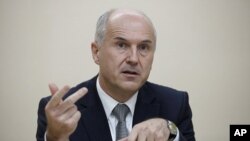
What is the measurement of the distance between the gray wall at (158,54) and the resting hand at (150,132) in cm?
100

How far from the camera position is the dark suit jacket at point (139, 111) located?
162 cm

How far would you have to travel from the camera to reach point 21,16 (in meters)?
2.30

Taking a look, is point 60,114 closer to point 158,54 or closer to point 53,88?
point 53,88

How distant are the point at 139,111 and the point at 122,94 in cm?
13

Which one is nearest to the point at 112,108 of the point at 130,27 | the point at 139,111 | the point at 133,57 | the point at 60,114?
the point at 139,111

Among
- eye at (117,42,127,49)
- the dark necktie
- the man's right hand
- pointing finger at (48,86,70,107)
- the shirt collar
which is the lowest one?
the dark necktie

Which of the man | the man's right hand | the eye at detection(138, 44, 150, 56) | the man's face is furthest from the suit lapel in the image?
the man's right hand

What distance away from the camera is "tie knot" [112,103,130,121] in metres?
1.71

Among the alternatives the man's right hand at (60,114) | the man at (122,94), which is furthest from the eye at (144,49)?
the man's right hand at (60,114)

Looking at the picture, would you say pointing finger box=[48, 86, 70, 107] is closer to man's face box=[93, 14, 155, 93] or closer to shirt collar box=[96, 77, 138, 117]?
man's face box=[93, 14, 155, 93]

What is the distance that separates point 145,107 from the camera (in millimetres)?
1760

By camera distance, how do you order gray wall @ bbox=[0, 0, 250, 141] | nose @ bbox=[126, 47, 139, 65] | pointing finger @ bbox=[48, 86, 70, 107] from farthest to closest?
gray wall @ bbox=[0, 0, 250, 141] → nose @ bbox=[126, 47, 139, 65] → pointing finger @ bbox=[48, 86, 70, 107]

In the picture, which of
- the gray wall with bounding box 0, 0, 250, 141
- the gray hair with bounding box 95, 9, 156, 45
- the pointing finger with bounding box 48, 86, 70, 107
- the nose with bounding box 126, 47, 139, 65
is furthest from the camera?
the gray wall with bounding box 0, 0, 250, 141

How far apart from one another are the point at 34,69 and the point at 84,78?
0.35 m
